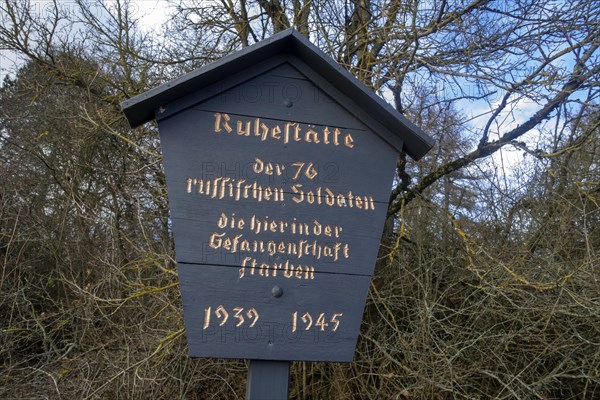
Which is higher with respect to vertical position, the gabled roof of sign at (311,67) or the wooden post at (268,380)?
the gabled roof of sign at (311,67)

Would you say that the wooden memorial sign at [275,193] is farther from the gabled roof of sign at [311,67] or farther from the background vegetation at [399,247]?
the background vegetation at [399,247]

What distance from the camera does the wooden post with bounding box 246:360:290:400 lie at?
7.14ft

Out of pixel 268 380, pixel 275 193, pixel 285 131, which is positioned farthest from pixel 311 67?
pixel 268 380

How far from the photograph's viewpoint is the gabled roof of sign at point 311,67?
2189 millimetres

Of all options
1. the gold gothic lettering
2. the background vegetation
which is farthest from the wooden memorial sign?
the background vegetation

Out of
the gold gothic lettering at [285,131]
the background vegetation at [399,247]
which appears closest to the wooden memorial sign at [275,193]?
the gold gothic lettering at [285,131]

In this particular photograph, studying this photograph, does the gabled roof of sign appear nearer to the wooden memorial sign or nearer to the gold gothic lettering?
the wooden memorial sign

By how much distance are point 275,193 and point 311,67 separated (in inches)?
25.7

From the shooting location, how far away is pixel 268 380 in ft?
7.20

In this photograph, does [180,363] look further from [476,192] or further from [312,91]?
[476,192]

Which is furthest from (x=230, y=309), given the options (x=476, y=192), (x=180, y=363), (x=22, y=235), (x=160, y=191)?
(x=22, y=235)

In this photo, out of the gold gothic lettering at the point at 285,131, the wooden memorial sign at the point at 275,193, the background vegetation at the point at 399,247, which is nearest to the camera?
the wooden memorial sign at the point at 275,193

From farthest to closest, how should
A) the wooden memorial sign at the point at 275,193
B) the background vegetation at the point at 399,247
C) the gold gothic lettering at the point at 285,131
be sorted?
the background vegetation at the point at 399,247 → the gold gothic lettering at the point at 285,131 → the wooden memorial sign at the point at 275,193

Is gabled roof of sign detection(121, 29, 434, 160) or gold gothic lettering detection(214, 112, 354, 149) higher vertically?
gabled roof of sign detection(121, 29, 434, 160)
